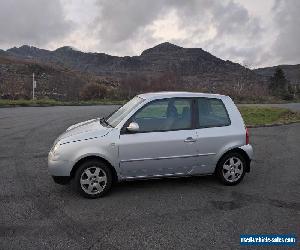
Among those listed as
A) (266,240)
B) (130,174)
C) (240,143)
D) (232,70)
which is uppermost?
(232,70)

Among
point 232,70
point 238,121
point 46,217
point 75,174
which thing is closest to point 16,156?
point 75,174

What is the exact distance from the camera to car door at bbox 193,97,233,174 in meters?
6.36

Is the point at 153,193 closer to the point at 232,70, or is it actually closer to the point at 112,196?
the point at 112,196

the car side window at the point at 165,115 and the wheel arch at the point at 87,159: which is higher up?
the car side window at the point at 165,115

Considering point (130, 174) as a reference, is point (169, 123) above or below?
above

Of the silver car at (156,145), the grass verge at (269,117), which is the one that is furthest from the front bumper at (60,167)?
the grass verge at (269,117)

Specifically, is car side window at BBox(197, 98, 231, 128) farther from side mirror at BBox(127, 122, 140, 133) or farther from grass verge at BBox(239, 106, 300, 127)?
grass verge at BBox(239, 106, 300, 127)

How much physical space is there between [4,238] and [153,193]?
8.17 ft

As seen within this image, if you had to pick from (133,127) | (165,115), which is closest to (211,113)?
(165,115)

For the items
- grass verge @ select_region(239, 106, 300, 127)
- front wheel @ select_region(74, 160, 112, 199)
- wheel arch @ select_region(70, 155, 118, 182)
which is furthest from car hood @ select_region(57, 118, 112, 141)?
grass verge @ select_region(239, 106, 300, 127)

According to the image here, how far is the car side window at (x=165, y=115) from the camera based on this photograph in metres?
6.16

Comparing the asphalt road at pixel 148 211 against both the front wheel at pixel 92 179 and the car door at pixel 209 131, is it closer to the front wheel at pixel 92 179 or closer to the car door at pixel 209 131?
the front wheel at pixel 92 179

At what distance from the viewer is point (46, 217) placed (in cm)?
507

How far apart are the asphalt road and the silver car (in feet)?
1.09
